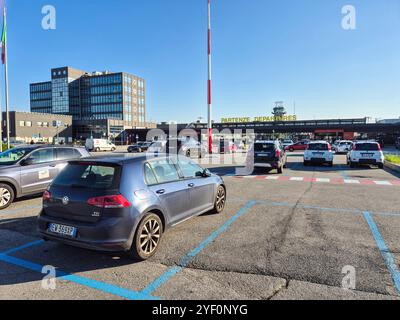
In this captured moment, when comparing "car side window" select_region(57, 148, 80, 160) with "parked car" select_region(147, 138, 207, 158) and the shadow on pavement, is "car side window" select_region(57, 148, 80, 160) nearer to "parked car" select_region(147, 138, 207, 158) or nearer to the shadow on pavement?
the shadow on pavement

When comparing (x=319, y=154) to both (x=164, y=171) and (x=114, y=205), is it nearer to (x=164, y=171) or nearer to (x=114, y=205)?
(x=164, y=171)

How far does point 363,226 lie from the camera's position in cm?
585

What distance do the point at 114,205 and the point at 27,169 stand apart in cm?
529

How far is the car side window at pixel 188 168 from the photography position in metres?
5.57

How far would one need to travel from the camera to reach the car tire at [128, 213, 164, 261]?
13.5ft

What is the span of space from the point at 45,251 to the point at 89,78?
125m

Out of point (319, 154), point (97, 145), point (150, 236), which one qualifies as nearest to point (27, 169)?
point (150, 236)

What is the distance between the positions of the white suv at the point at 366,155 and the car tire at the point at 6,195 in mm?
17548

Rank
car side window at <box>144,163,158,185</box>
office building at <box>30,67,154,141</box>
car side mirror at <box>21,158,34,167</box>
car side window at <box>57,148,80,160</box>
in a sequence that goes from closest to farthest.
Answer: car side window at <box>144,163,158,185</box>
car side mirror at <box>21,158,34,167</box>
car side window at <box>57,148,80,160</box>
office building at <box>30,67,154,141</box>

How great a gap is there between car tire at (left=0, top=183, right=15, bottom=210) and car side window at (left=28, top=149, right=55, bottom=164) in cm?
95

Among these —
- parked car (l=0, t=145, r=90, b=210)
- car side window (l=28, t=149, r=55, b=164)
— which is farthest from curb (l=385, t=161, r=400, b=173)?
car side window (l=28, t=149, r=55, b=164)
